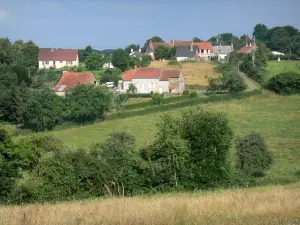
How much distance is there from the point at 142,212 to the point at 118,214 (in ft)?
1.36

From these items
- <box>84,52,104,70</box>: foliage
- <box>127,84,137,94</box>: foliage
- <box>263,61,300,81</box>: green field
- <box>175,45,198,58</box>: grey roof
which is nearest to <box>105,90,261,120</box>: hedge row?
<box>127,84,137,94</box>: foliage

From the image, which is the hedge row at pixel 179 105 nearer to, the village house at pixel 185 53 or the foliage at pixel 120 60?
the foliage at pixel 120 60

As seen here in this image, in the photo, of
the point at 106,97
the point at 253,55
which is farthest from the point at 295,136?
the point at 253,55

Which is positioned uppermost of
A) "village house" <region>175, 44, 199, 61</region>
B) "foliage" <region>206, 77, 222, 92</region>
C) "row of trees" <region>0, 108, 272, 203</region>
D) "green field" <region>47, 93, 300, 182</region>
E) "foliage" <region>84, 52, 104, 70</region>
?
"village house" <region>175, 44, 199, 61</region>

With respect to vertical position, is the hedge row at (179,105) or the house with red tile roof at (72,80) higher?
the house with red tile roof at (72,80)

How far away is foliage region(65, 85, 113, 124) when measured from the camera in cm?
4222

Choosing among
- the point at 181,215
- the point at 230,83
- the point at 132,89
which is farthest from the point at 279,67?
the point at 181,215

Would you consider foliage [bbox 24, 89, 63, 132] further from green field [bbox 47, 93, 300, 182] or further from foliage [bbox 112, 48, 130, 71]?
foliage [bbox 112, 48, 130, 71]

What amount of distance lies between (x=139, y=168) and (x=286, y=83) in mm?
39686

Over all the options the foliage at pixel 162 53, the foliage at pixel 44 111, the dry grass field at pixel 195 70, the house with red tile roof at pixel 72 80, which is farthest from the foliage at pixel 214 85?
the foliage at pixel 162 53

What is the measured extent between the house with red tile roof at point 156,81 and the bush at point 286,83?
1207cm

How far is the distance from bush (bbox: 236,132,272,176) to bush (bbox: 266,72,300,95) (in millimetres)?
31123

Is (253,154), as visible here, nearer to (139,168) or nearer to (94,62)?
(139,168)

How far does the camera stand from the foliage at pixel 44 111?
41594mm
